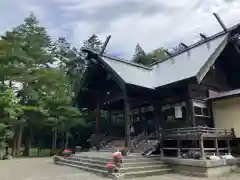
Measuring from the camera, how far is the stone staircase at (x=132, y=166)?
10.2 metres

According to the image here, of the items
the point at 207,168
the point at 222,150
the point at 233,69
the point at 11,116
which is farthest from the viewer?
the point at 11,116

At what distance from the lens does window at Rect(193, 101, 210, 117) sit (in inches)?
539

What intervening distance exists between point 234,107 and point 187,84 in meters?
2.91

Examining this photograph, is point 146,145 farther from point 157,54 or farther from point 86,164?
point 157,54

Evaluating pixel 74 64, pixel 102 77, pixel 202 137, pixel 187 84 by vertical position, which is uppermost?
pixel 74 64

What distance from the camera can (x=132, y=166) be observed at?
10.7m

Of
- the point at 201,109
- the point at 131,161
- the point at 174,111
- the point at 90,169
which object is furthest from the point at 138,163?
the point at 201,109

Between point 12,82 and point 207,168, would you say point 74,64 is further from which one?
point 207,168

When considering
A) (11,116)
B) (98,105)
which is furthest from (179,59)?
(11,116)

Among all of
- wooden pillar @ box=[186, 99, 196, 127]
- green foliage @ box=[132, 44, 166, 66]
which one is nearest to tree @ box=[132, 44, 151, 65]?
green foliage @ box=[132, 44, 166, 66]

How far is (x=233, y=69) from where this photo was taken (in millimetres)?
16281

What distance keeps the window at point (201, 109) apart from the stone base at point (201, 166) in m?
3.17

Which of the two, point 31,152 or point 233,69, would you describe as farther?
point 31,152

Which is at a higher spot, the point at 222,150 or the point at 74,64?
the point at 74,64
